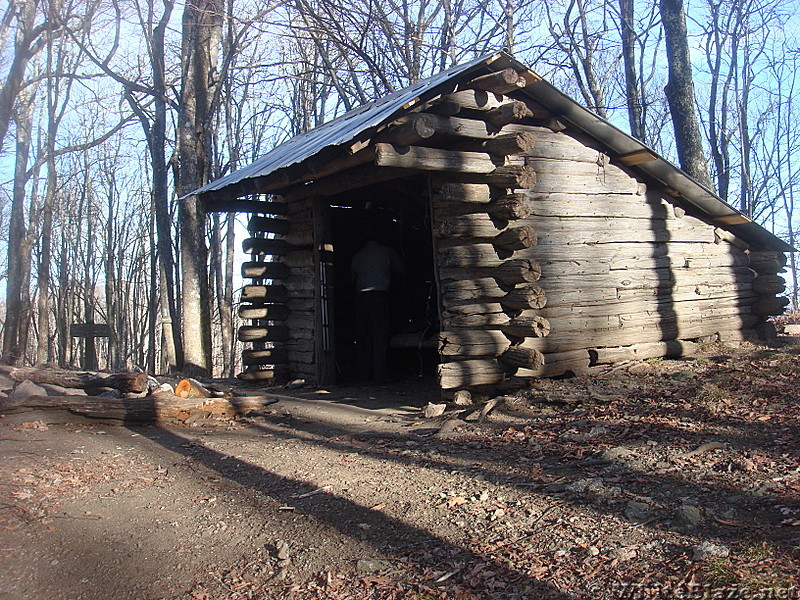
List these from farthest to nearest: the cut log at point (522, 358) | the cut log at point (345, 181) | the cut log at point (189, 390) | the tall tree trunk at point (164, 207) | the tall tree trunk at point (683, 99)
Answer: the tall tree trunk at point (164, 207)
the tall tree trunk at point (683, 99)
the cut log at point (189, 390)
the cut log at point (345, 181)
the cut log at point (522, 358)

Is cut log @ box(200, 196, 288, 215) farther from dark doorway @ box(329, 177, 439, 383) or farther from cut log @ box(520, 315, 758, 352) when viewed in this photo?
cut log @ box(520, 315, 758, 352)

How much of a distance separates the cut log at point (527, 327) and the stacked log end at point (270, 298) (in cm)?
436

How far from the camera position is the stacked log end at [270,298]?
34.7 ft

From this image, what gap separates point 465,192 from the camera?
755cm

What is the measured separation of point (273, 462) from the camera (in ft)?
18.7

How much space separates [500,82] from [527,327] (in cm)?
295

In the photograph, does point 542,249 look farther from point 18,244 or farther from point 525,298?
point 18,244

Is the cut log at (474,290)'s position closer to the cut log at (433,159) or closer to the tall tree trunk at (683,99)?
the cut log at (433,159)

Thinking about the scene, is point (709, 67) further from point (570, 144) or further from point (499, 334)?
point (499, 334)

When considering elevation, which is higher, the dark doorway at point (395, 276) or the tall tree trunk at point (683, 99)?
the tall tree trunk at point (683, 99)

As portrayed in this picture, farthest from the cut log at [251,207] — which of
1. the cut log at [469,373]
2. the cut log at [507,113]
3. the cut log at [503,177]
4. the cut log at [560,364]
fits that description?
the cut log at [560,364]

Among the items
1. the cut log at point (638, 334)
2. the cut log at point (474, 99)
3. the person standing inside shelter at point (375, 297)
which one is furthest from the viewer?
the person standing inside shelter at point (375, 297)

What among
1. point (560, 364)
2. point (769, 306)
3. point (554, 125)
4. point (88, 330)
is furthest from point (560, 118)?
point (88, 330)

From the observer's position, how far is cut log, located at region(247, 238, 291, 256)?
10641 millimetres
